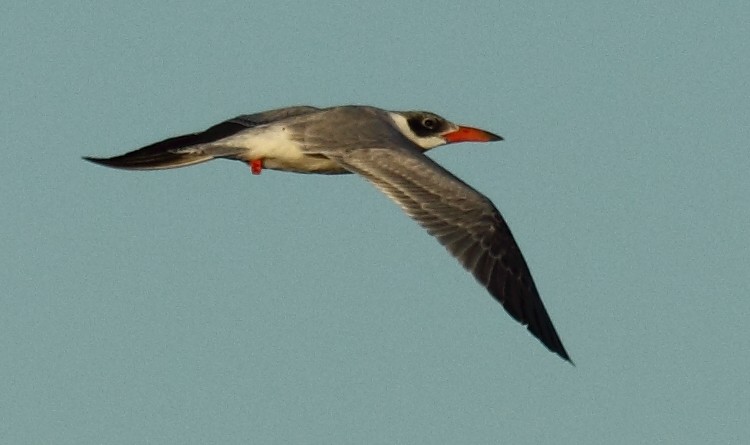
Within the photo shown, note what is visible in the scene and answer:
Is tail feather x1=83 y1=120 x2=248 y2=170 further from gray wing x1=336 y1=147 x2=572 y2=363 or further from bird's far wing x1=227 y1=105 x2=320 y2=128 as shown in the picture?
gray wing x1=336 y1=147 x2=572 y2=363

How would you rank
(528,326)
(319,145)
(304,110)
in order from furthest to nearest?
(304,110)
(319,145)
(528,326)

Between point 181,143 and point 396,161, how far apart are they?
110 inches

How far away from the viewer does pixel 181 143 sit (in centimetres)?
2081

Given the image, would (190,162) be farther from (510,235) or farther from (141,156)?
(510,235)

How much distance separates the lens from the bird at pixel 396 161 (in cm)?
1858

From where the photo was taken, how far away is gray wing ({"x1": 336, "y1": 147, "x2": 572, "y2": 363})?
18.4m

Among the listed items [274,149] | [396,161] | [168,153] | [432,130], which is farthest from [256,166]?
[432,130]

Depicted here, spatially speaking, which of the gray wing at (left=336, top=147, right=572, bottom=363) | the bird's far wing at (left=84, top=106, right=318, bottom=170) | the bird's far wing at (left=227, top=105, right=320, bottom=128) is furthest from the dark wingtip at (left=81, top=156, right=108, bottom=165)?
the gray wing at (left=336, top=147, right=572, bottom=363)

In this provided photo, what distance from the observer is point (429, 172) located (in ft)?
62.7

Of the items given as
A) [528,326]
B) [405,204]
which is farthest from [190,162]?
[528,326]

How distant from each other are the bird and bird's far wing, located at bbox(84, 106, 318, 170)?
11 mm

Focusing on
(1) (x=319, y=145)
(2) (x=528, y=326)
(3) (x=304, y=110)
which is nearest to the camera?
(2) (x=528, y=326)

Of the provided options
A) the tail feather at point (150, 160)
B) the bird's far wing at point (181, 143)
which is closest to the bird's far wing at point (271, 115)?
the bird's far wing at point (181, 143)

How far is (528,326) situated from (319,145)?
3009 mm
